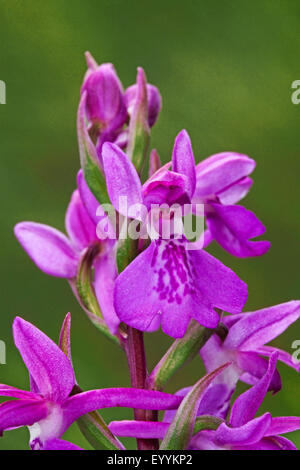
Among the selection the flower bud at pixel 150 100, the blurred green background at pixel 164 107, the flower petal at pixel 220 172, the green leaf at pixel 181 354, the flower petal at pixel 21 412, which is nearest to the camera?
the flower petal at pixel 21 412

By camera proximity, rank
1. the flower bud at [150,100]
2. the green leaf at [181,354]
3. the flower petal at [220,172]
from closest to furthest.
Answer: the green leaf at [181,354] → the flower petal at [220,172] → the flower bud at [150,100]

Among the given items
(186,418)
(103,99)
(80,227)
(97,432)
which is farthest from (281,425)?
(103,99)

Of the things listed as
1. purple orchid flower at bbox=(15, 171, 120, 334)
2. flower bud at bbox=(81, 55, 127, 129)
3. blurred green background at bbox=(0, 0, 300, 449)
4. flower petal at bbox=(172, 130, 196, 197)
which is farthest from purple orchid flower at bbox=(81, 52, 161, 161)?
blurred green background at bbox=(0, 0, 300, 449)

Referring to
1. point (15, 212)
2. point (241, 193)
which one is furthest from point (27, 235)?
point (15, 212)

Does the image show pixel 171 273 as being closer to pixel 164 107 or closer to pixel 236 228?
pixel 236 228

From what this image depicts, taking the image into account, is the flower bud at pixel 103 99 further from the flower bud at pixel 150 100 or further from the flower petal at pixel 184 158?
the flower petal at pixel 184 158

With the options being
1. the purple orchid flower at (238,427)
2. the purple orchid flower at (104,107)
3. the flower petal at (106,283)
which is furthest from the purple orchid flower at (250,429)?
the purple orchid flower at (104,107)
